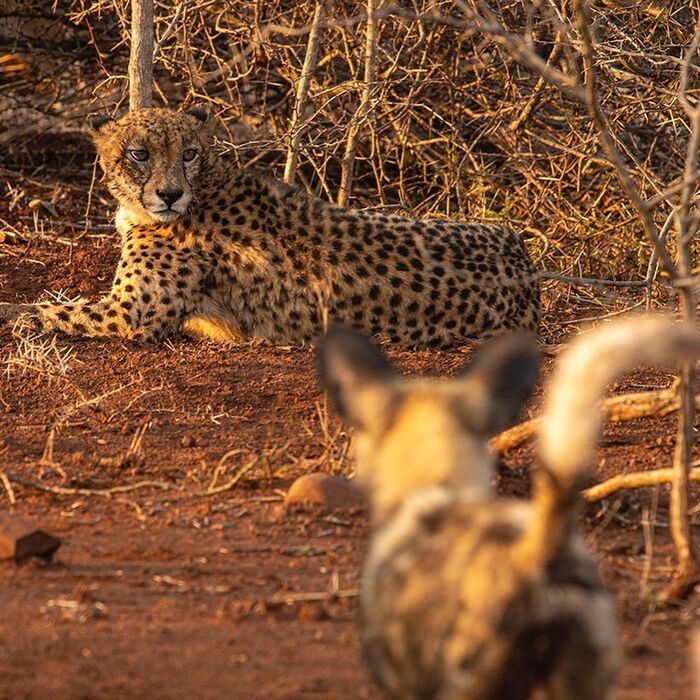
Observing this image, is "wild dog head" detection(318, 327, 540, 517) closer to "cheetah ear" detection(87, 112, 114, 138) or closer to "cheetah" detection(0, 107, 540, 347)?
"cheetah" detection(0, 107, 540, 347)

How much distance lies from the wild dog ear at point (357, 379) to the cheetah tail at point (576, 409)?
1.09ft

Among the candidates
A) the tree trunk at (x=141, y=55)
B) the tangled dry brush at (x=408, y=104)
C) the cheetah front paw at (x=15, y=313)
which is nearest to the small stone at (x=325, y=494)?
the cheetah front paw at (x=15, y=313)

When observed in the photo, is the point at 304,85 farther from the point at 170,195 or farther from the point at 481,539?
the point at 481,539

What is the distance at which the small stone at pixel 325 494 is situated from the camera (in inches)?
162

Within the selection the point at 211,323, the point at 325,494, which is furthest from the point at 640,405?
the point at 211,323

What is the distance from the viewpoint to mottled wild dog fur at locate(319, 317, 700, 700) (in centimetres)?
207

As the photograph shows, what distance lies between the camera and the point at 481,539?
2.15 meters

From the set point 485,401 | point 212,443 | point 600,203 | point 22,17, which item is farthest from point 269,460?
point 22,17

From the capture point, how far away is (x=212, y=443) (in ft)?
15.9

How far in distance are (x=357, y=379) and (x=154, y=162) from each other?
433 cm

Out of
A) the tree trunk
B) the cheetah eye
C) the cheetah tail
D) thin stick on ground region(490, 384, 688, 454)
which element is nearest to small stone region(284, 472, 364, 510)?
thin stick on ground region(490, 384, 688, 454)

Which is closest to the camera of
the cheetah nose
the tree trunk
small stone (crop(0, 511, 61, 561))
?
small stone (crop(0, 511, 61, 561))

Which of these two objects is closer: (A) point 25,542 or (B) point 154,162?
(A) point 25,542

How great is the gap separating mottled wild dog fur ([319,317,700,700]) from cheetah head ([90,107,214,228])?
4.24 meters
